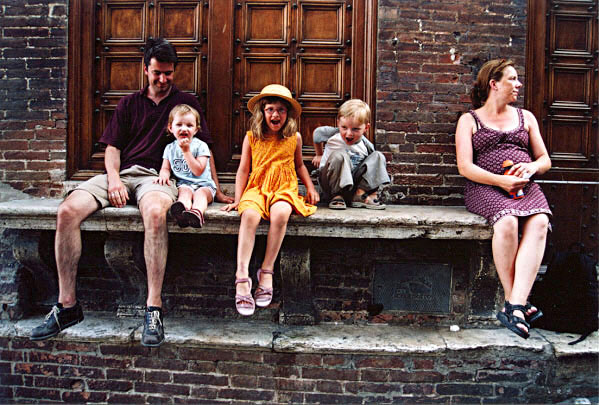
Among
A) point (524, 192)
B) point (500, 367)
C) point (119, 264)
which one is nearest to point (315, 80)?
point (524, 192)

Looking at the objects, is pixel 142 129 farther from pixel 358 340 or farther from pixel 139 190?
pixel 358 340

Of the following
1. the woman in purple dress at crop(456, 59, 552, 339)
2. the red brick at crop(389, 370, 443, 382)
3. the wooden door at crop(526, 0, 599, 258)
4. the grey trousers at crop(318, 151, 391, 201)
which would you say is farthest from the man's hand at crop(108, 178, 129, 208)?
the wooden door at crop(526, 0, 599, 258)

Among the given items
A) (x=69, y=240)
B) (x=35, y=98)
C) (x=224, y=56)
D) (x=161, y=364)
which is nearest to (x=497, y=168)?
(x=224, y=56)

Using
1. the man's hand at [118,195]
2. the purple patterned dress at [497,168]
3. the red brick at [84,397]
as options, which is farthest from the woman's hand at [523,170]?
the red brick at [84,397]

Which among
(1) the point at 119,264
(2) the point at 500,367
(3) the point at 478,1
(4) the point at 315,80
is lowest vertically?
(2) the point at 500,367

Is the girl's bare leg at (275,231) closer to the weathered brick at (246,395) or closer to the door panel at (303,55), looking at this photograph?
the weathered brick at (246,395)

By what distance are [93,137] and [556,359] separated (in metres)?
4.31

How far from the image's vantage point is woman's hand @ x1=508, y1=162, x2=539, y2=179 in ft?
9.72

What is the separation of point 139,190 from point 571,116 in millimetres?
3830

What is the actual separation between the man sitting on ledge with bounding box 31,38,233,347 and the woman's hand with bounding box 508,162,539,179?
2.13 m

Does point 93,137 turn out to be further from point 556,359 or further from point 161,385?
point 556,359

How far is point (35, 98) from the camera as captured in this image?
375cm

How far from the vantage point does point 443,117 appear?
3619 millimetres

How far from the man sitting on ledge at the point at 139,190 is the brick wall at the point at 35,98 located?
798 millimetres
